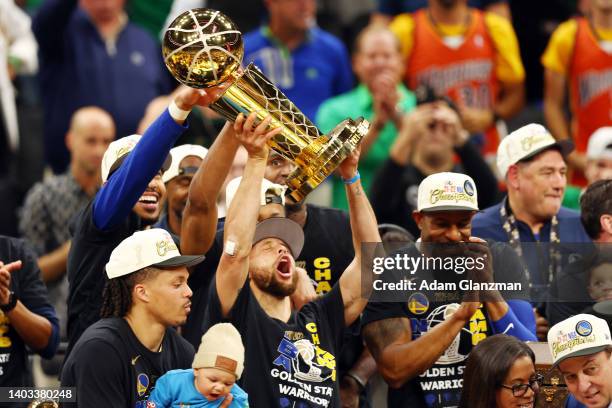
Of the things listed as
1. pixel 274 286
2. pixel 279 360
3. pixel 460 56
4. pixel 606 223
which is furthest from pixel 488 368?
pixel 460 56

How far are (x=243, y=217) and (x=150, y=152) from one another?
0.55 meters

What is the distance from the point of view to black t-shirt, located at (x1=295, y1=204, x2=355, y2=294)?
8.55m

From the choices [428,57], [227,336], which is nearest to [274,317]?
[227,336]

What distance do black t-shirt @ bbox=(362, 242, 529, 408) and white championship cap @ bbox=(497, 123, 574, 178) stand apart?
54.0 inches

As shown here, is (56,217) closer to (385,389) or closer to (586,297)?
(385,389)

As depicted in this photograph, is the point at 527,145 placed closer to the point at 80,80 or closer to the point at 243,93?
the point at 243,93

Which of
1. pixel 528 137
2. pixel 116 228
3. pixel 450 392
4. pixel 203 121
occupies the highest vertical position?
pixel 203 121

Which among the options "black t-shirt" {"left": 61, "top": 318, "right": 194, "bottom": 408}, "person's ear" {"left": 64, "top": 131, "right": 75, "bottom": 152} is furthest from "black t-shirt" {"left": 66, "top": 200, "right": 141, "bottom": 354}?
"person's ear" {"left": 64, "top": 131, "right": 75, "bottom": 152}

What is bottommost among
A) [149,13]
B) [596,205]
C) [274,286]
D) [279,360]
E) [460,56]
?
[279,360]

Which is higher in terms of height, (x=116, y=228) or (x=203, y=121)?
(x=203, y=121)

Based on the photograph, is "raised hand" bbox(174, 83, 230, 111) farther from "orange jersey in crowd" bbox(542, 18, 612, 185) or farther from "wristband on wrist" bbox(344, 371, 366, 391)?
"orange jersey in crowd" bbox(542, 18, 612, 185)

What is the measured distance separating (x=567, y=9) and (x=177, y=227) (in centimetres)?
624

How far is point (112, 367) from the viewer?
714 cm

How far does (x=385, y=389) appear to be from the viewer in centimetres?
820
